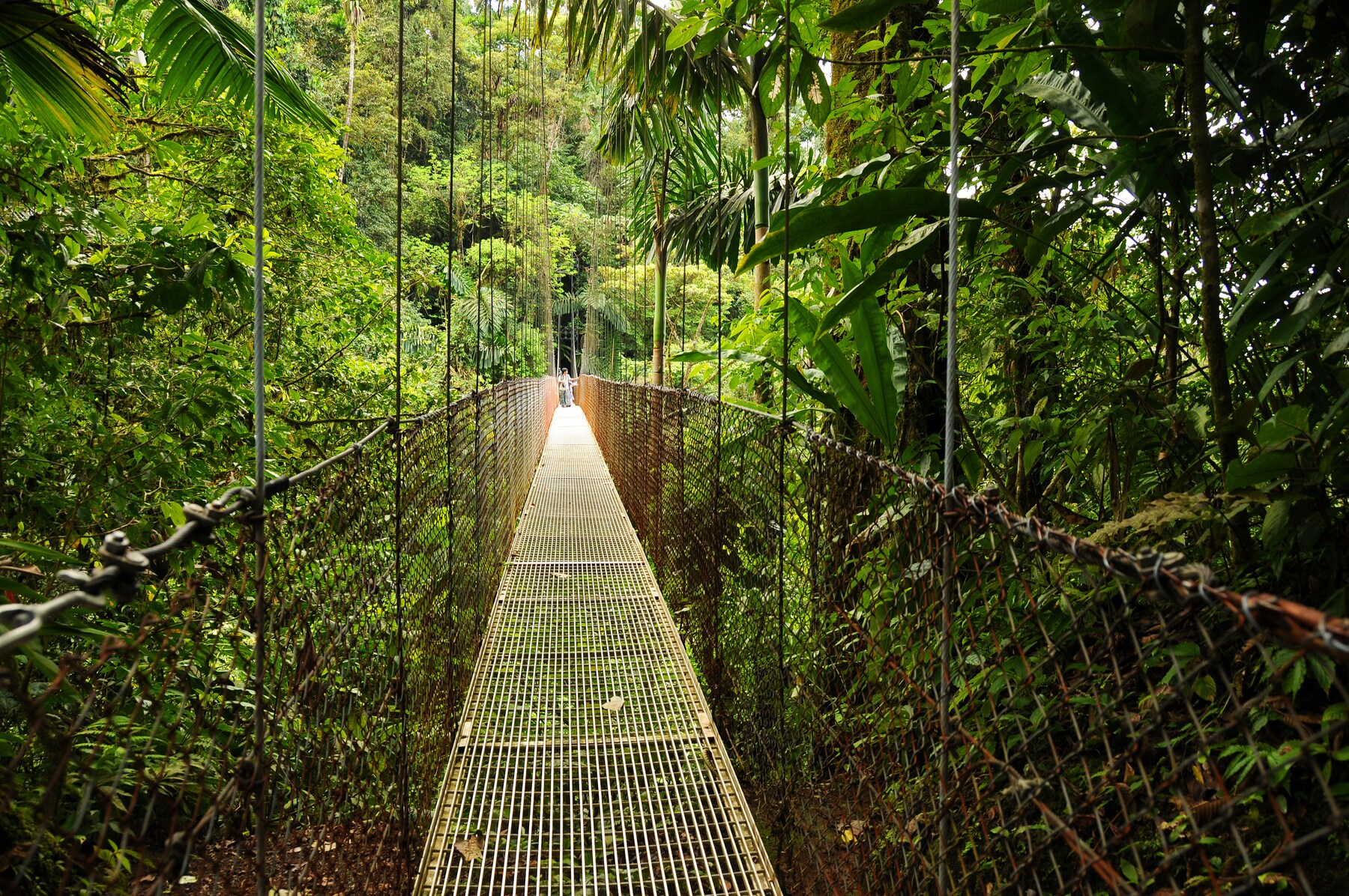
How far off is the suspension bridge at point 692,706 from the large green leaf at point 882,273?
0.27 metres

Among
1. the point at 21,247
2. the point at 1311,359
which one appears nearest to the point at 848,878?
the point at 1311,359

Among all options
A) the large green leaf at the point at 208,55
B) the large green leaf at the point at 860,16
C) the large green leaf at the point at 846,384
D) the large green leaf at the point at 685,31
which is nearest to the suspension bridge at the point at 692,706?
the large green leaf at the point at 846,384

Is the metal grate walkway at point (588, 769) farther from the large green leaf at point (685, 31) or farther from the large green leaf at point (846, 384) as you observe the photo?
the large green leaf at point (685, 31)

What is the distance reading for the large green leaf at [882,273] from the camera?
4.09 feet

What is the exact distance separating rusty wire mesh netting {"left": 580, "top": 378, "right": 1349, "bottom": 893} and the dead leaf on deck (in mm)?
658

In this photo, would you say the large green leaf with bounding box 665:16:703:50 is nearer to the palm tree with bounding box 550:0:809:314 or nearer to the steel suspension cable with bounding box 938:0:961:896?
the steel suspension cable with bounding box 938:0:961:896

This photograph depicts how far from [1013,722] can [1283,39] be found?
1046mm

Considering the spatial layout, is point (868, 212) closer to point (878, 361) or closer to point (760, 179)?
point (878, 361)

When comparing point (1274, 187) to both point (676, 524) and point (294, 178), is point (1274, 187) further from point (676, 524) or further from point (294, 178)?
point (294, 178)

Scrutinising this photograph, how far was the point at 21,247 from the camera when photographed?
1.61 metres

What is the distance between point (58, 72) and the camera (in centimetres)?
178

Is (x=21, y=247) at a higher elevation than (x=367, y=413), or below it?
higher

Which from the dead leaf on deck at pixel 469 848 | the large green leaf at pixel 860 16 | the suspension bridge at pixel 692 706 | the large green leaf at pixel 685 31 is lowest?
the dead leaf on deck at pixel 469 848

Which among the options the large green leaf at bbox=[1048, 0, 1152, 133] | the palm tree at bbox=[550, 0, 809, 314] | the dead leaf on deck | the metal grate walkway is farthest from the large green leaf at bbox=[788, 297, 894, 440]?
the palm tree at bbox=[550, 0, 809, 314]
